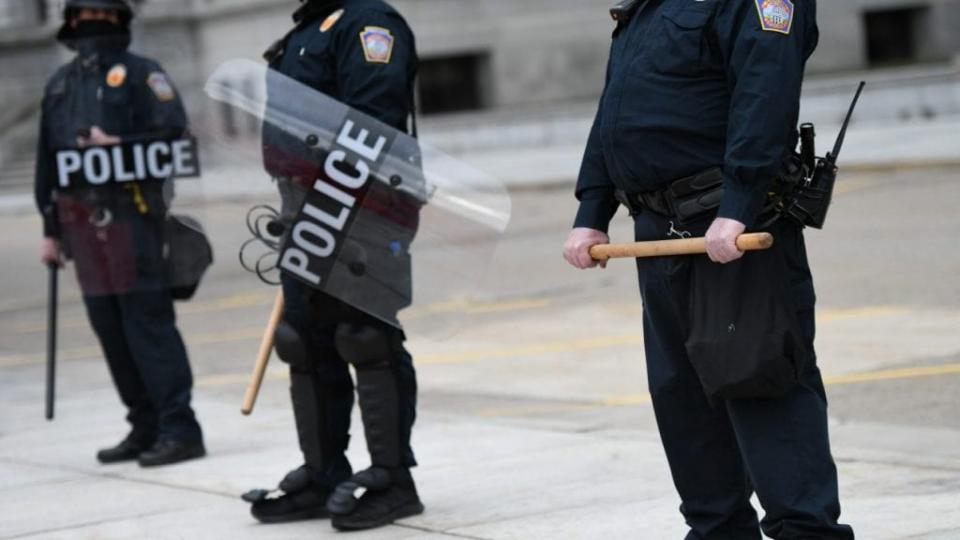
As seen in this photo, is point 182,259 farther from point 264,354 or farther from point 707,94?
point 707,94

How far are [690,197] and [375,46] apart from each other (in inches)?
66.5

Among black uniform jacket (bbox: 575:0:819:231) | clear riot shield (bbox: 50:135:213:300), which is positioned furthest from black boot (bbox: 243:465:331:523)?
black uniform jacket (bbox: 575:0:819:231)

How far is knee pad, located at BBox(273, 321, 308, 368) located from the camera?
5.76 m

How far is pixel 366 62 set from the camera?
5.60 meters

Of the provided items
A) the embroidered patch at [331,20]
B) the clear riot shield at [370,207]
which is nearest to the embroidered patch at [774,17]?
the clear riot shield at [370,207]

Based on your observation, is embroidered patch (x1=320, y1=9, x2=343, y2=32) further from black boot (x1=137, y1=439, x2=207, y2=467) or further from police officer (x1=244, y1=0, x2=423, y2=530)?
black boot (x1=137, y1=439, x2=207, y2=467)

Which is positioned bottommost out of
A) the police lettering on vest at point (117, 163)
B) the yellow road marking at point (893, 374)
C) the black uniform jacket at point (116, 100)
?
the yellow road marking at point (893, 374)

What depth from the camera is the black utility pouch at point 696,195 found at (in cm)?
420

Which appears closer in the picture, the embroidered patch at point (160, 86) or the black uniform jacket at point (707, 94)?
the black uniform jacket at point (707, 94)

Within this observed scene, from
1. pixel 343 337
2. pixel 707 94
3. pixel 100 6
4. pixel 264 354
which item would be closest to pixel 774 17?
pixel 707 94

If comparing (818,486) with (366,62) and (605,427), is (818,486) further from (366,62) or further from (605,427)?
(605,427)

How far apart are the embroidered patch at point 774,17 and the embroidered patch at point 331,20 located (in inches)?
77.9

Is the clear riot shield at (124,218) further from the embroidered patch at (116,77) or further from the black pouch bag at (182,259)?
the embroidered patch at (116,77)

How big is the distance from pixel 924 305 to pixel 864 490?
14.1 feet
